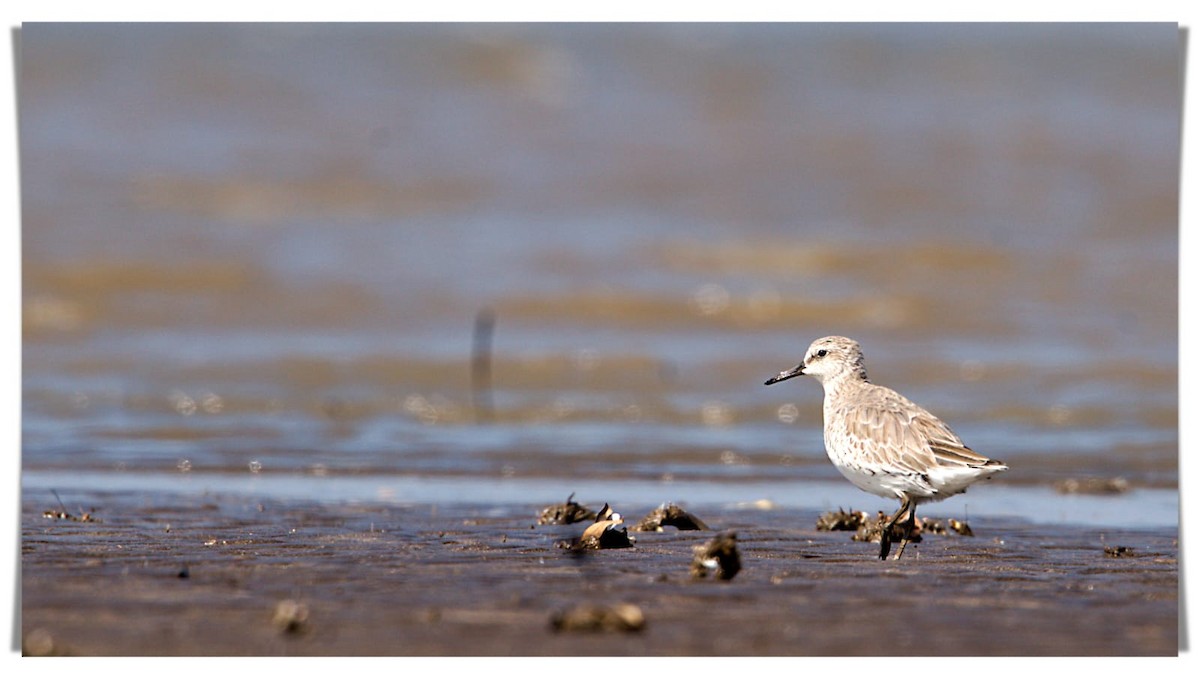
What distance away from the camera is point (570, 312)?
52.2 ft

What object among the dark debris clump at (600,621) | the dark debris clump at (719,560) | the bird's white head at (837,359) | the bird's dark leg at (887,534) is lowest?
the dark debris clump at (600,621)

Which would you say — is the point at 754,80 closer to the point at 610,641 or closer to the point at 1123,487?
the point at 1123,487

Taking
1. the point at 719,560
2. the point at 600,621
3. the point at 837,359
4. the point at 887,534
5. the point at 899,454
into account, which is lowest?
the point at 600,621

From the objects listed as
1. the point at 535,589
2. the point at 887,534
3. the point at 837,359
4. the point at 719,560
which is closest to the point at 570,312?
the point at 837,359

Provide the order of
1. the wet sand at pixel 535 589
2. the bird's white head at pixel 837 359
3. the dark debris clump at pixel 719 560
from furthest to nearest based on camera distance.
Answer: the bird's white head at pixel 837 359 → the dark debris clump at pixel 719 560 → the wet sand at pixel 535 589

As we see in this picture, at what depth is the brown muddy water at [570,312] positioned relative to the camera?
6.05 metres

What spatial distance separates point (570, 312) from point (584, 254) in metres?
1.72

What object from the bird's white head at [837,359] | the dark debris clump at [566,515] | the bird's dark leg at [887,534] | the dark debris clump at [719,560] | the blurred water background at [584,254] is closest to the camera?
the dark debris clump at [719,560]

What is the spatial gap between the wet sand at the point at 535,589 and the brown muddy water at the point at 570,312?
1.3 inches

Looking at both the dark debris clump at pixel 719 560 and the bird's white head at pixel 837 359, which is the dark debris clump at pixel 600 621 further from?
the bird's white head at pixel 837 359

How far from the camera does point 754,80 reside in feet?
63.0

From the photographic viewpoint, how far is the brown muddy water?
6051mm

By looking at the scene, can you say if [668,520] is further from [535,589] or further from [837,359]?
[535,589]

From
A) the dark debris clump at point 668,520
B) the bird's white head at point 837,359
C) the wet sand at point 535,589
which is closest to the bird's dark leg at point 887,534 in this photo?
the wet sand at point 535,589
